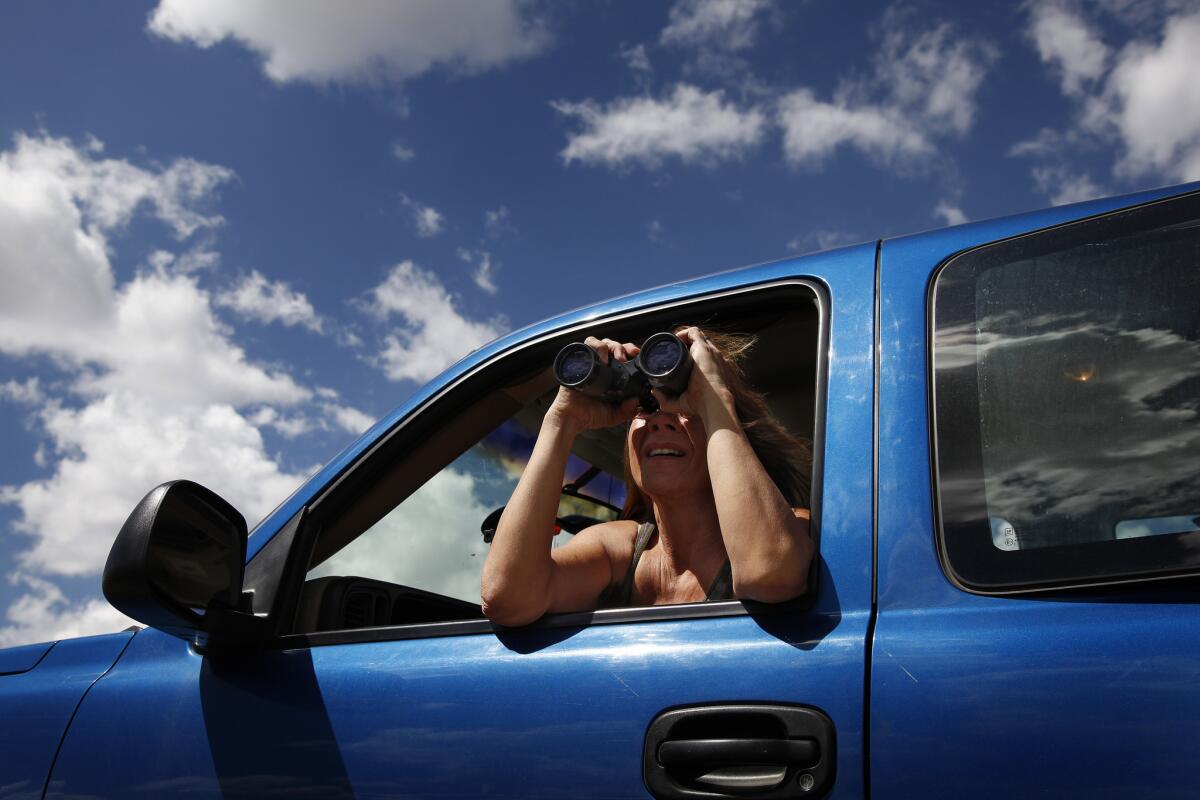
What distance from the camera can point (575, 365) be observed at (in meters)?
1.80

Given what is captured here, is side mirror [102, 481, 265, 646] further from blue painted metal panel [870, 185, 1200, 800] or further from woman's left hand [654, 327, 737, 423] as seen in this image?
blue painted metal panel [870, 185, 1200, 800]

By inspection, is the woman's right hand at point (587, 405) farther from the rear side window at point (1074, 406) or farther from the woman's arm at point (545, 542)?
the rear side window at point (1074, 406)

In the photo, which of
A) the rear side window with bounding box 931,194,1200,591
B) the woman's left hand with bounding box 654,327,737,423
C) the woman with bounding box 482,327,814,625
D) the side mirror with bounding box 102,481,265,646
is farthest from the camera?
the woman's left hand with bounding box 654,327,737,423

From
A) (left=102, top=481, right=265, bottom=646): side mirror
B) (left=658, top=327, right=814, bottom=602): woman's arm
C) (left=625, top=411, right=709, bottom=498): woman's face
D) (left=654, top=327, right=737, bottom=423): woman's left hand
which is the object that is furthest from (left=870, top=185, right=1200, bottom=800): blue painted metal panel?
(left=102, top=481, right=265, bottom=646): side mirror

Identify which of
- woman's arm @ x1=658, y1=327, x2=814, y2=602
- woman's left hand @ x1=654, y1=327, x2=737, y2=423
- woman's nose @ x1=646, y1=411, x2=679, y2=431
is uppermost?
woman's nose @ x1=646, y1=411, x2=679, y2=431

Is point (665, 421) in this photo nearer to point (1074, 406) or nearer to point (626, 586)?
point (626, 586)

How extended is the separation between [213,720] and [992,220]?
1679 mm

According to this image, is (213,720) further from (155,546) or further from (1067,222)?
(1067,222)

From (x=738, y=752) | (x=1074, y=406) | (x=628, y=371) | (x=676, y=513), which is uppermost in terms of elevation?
(x=628, y=371)

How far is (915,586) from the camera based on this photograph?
4.45ft

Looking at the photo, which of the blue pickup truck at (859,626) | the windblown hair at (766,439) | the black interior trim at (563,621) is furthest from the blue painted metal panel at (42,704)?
the windblown hair at (766,439)

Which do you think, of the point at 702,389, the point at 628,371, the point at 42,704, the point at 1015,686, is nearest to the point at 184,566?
the point at 42,704

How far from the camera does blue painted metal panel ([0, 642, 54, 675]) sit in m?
2.14

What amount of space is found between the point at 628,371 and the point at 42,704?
141cm
